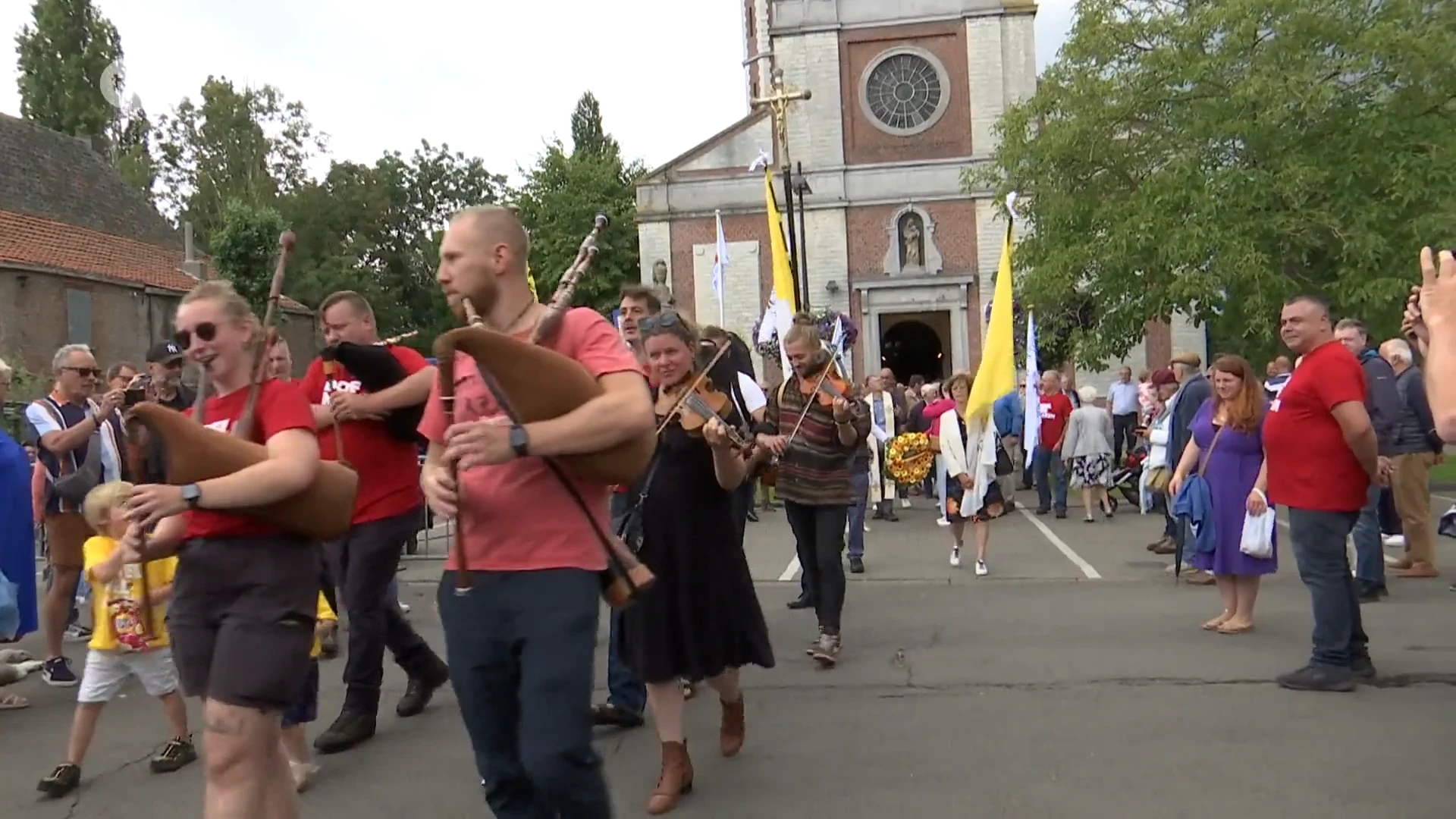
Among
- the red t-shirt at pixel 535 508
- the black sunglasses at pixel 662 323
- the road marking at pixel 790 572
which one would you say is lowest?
the road marking at pixel 790 572

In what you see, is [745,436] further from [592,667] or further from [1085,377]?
[1085,377]

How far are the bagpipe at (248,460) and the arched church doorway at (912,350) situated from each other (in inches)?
1467

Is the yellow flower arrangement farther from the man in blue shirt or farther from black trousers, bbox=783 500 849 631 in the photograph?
the man in blue shirt

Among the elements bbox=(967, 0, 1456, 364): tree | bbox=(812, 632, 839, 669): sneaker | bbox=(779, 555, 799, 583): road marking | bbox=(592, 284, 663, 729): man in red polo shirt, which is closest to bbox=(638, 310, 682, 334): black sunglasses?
bbox=(592, 284, 663, 729): man in red polo shirt

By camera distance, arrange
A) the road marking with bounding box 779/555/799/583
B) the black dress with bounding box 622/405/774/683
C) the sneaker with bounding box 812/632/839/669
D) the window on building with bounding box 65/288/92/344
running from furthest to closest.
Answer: the window on building with bounding box 65/288/92/344 → the road marking with bounding box 779/555/799/583 → the sneaker with bounding box 812/632/839/669 → the black dress with bounding box 622/405/774/683

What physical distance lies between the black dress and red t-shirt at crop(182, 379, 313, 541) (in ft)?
5.56

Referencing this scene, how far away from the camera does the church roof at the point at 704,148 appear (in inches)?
1495

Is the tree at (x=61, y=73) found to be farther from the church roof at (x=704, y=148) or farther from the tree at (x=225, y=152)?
the church roof at (x=704, y=148)

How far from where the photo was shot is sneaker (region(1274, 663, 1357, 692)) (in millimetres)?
6320

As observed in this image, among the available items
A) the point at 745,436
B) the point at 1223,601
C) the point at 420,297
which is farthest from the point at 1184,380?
the point at 420,297

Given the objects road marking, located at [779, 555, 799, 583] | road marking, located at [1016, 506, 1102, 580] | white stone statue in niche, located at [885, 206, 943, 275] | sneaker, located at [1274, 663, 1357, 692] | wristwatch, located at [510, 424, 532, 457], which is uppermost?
white stone statue in niche, located at [885, 206, 943, 275]

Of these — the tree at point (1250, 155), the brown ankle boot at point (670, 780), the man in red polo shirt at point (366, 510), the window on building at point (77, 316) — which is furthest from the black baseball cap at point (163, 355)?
the window on building at point (77, 316)

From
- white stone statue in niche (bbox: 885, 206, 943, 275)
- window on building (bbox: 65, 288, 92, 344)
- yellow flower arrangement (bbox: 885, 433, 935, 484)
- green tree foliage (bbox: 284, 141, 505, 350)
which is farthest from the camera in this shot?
green tree foliage (bbox: 284, 141, 505, 350)

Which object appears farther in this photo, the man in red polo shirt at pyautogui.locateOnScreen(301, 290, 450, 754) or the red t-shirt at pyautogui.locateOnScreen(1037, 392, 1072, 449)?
the red t-shirt at pyautogui.locateOnScreen(1037, 392, 1072, 449)
